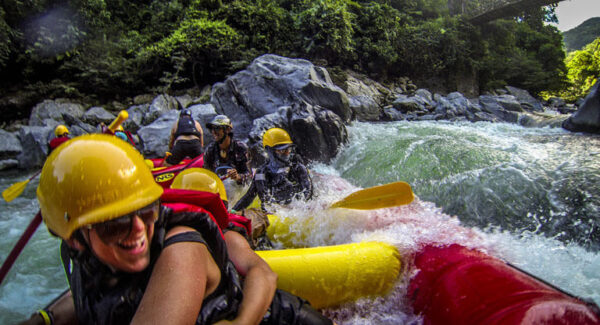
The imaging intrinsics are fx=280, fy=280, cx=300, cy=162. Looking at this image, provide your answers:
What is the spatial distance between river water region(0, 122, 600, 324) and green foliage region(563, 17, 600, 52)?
33.1 metres

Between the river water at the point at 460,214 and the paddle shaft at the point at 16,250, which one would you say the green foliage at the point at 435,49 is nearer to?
the river water at the point at 460,214

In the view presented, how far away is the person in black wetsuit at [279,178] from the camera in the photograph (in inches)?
132

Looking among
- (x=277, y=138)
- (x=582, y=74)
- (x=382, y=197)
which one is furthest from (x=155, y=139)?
(x=582, y=74)

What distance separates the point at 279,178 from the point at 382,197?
133cm

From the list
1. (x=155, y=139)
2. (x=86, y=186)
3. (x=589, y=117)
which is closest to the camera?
(x=86, y=186)

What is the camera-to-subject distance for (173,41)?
1134cm

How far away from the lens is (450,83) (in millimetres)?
16188

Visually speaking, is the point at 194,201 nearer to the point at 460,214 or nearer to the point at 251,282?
the point at 251,282

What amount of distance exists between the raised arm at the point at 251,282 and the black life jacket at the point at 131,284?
0.14ft

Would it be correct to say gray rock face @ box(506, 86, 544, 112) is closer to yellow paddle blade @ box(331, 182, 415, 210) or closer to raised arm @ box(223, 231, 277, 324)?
yellow paddle blade @ box(331, 182, 415, 210)

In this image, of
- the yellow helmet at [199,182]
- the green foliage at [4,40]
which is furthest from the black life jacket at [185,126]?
the green foliage at [4,40]

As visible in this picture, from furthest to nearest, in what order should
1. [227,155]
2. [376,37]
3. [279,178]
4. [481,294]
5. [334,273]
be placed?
[376,37]
[227,155]
[279,178]
[334,273]
[481,294]

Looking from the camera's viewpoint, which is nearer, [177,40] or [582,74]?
[177,40]

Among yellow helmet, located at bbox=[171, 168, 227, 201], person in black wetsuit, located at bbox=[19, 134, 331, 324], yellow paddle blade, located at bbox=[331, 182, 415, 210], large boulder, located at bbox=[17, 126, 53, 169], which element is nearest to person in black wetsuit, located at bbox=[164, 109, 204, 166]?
yellow helmet, located at bbox=[171, 168, 227, 201]
